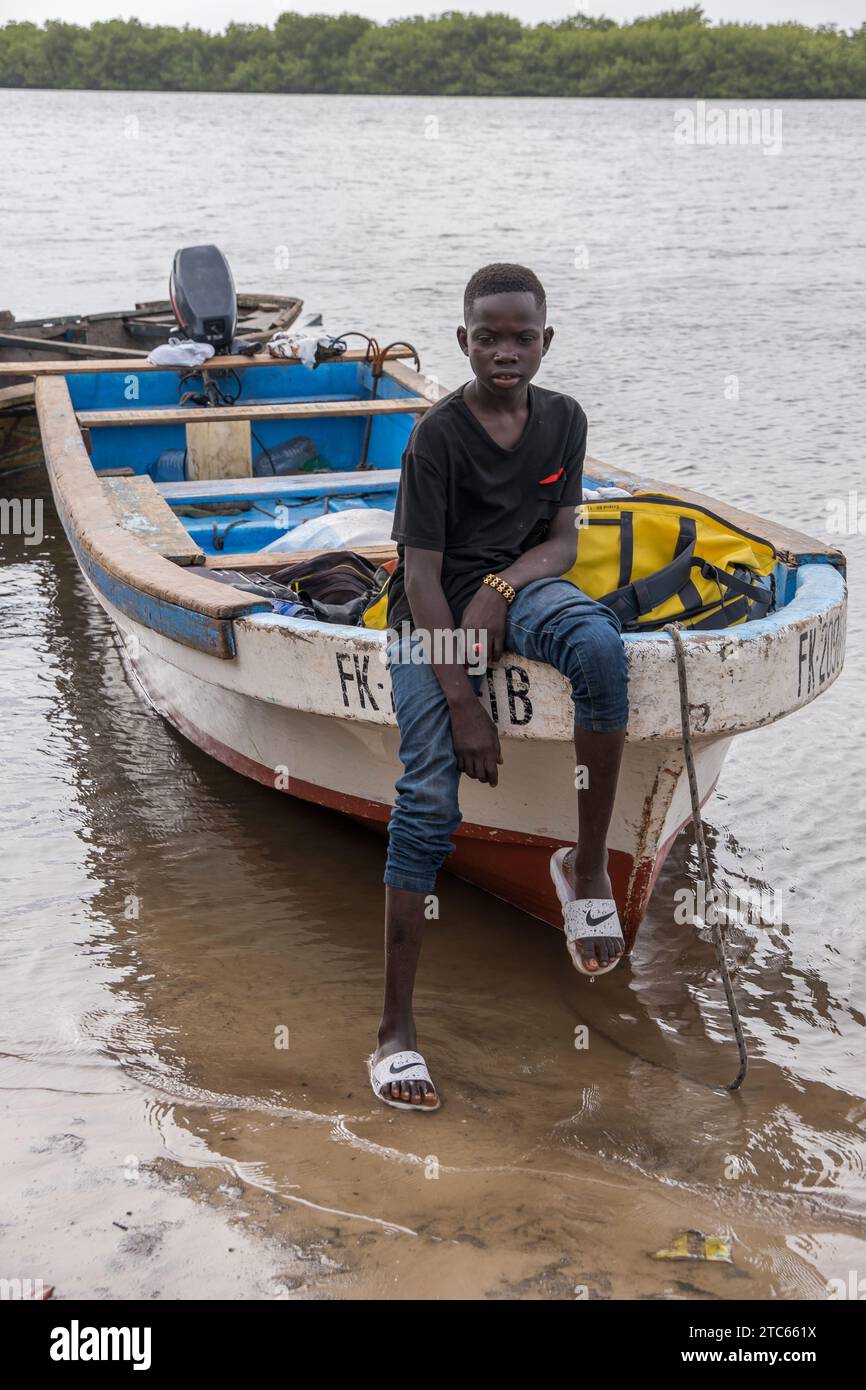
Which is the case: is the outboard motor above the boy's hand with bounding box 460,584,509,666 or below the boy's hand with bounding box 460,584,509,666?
above

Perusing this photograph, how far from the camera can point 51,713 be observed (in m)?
5.55

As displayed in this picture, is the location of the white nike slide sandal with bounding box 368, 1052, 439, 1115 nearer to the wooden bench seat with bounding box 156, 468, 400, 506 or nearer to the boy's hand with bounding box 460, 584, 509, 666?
the boy's hand with bounding box 460, 584, 509, 666

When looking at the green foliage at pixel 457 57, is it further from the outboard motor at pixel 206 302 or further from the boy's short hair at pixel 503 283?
the boy's short hair at pixel 503 283

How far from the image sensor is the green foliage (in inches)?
2229

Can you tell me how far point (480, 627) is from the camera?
292 cm

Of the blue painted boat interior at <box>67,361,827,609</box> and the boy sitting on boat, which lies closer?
the boy sitting on boat

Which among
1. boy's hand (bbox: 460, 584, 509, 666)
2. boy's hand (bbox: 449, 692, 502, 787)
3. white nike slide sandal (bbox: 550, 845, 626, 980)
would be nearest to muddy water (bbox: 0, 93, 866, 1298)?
white nike slide sandal (bbox: 550, 845, 626, 980)

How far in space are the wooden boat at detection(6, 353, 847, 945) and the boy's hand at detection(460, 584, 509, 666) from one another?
0.27 ft

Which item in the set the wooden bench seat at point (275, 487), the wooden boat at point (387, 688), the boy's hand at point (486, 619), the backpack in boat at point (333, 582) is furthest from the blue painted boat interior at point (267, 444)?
the boy's hand at point (486, 619)

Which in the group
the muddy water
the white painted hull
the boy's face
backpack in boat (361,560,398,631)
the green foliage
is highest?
the green foliage

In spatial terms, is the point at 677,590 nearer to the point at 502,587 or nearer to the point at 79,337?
the point at 502,587

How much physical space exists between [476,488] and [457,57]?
2583 inches
